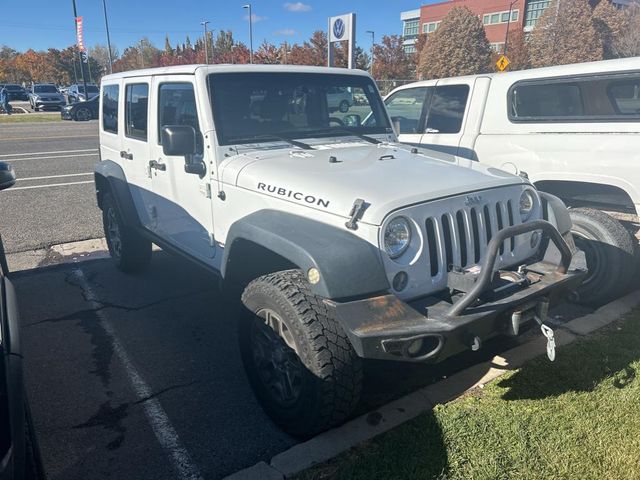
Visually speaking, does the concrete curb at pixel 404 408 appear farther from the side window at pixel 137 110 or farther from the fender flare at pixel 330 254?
the side window at pixel 137 110

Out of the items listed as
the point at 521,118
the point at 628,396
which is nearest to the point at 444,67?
the point at 521,118

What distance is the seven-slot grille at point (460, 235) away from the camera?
9.29ft

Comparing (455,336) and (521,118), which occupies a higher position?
(521,118)

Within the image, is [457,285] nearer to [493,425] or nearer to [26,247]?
[493,425]

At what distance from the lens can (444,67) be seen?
45.6m

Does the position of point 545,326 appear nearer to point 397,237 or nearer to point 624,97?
point 397,237

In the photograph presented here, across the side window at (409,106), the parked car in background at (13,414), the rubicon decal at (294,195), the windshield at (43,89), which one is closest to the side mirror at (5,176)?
the parked car in background at (13,414)

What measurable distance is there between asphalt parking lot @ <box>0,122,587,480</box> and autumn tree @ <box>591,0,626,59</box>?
41502mm

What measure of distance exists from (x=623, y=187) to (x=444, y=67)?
44446 millimetres

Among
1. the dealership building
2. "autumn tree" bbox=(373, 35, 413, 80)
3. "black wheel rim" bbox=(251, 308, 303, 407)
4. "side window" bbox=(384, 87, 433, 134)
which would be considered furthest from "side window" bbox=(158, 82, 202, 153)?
the dealership building

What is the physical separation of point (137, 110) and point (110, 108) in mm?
906

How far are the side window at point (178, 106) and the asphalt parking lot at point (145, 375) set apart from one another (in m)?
1.56

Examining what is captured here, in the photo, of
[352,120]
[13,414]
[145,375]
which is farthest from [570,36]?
[13,414]

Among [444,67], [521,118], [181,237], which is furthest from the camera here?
[444,67]
